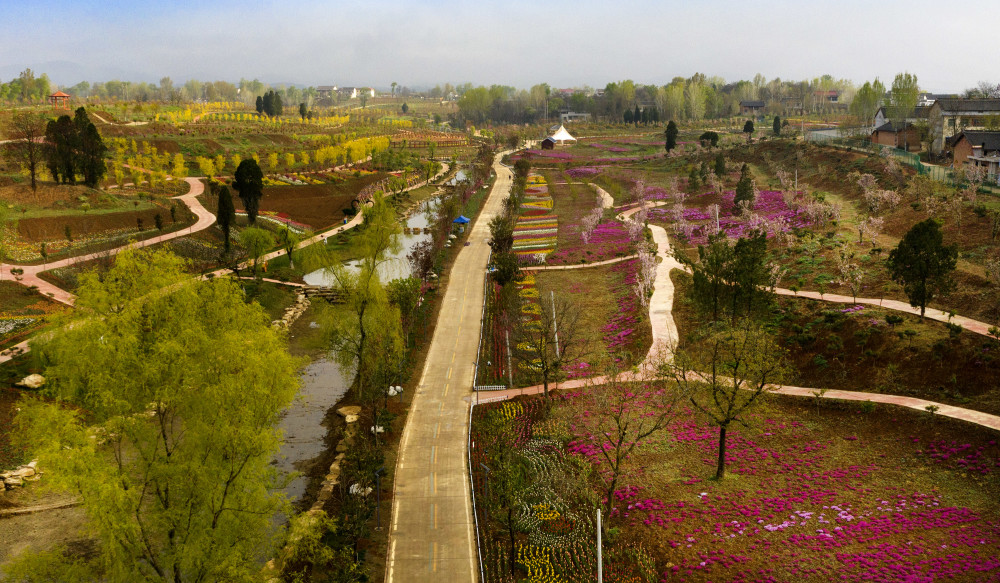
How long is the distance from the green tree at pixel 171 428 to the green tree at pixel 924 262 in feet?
100.0

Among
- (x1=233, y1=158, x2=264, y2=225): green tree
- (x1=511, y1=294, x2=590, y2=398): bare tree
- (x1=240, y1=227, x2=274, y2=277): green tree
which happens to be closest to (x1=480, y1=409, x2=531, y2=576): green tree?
(x1=511, y1=294, x2=590, y2=398): bare tree

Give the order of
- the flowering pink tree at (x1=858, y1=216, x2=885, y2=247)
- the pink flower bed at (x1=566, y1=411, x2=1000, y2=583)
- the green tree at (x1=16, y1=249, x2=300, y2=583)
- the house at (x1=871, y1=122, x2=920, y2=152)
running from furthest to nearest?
the house at (x1=871, y1=122, x2=920, y2=152) < the flowering pink tree at (x1=858, y1=216, x2=885, y2=247) < the pink flower bed at (x1=566, y1=411, x2=1000, y2=583) < the green tree at (x1=16, y1=249, x2=300, y2=583)

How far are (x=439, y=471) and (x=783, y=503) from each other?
46.1ft

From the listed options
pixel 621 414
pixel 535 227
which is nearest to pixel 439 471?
pixel 621 414

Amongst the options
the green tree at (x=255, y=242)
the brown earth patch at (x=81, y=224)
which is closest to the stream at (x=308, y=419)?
the green tree at (x=255, y=242)

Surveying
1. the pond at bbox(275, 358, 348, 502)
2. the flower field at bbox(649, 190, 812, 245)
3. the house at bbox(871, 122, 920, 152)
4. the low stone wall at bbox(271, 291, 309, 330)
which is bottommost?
the pond at bbox(275, 358, 348, 502)

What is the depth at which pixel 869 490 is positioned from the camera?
84.7ft

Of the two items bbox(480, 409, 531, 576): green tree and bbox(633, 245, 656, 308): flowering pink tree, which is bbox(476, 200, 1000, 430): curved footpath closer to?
bbox(633, 245, 656, 308): flowering pink tree

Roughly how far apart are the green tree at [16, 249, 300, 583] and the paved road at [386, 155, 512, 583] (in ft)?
20.0

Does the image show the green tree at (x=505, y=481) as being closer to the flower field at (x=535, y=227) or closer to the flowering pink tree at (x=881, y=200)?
the flower field at (x=535, y=227)

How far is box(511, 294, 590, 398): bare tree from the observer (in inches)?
1491

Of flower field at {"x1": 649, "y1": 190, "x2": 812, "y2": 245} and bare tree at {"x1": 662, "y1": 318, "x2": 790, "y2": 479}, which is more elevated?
flower field at {"x1": 649, "y1": 190, "x2": 812, "y2": 245}

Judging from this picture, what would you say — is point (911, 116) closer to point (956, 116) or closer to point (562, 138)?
point (956, 116)

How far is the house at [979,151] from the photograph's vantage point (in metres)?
60.8
